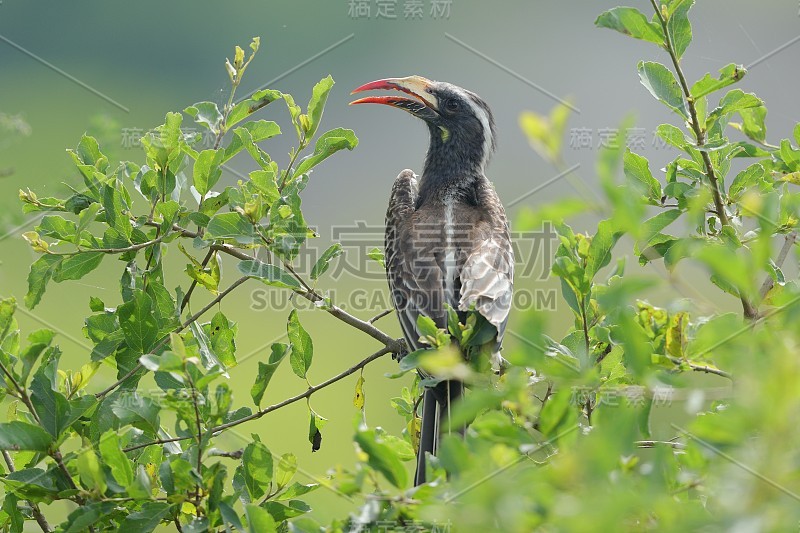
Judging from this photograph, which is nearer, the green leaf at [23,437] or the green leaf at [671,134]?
the green leaf at [23,437]

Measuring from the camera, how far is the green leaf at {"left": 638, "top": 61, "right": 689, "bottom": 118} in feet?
7.38

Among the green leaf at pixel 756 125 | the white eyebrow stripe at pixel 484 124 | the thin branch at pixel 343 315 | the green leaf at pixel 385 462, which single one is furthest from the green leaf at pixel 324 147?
the white eyebrow stripe at pixel 484 124

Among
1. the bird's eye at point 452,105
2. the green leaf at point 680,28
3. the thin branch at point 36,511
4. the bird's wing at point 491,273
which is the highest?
the bird's eye at point 452,105

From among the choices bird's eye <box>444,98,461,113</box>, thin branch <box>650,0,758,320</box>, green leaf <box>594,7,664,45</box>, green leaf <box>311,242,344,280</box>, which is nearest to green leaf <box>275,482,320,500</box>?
green leaf <box>311,242,344,280</box>

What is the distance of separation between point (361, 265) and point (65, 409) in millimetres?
2353

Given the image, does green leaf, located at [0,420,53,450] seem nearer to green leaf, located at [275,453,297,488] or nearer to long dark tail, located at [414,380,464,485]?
green leaf, located at [275,453,297,488]

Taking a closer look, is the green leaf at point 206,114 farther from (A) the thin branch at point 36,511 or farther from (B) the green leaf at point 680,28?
(B) the green leaf at point 680,28

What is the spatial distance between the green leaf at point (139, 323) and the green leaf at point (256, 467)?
50cm

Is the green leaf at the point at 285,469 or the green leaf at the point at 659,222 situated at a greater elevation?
the green leaf at the point at 659,222

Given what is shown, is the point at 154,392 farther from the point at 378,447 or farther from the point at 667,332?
the point at 667,332

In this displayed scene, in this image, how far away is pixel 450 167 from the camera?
14.0ft

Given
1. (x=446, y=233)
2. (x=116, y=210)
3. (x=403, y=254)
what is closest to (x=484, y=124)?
(x=446, y=233)

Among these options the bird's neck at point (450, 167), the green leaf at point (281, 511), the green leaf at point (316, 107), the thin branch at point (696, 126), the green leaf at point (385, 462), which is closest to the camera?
the green leaf at point (385, 462)

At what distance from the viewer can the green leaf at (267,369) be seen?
214cm
